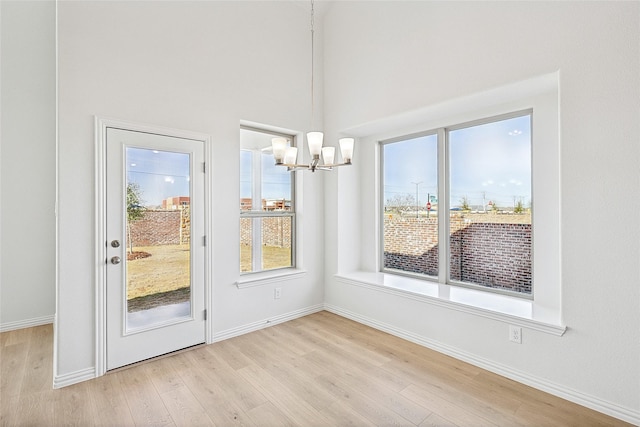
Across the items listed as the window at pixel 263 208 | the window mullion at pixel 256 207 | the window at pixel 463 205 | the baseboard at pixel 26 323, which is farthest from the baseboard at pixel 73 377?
the window at pixel 463 205

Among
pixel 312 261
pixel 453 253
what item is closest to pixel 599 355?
pixel 453 253

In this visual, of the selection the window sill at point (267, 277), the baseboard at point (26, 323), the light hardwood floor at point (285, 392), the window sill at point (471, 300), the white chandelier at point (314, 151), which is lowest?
the light hardwood floor at point (285, 392)

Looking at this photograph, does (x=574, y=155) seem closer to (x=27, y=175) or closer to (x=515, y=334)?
(x=515, y=334)

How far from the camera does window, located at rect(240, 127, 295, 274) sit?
12.2 ft

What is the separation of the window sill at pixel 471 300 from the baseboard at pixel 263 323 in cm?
62

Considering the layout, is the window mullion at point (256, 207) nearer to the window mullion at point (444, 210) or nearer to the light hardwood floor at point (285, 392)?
the light hardwood floor at point (285, 392)

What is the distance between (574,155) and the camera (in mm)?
2252

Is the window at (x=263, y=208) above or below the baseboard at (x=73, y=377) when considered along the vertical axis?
above

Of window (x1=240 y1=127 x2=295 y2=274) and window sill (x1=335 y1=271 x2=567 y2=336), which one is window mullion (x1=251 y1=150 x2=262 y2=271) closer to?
window (x1=240 y1=127 x2=295 y2=274)

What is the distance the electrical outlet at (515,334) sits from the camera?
248 centimetres

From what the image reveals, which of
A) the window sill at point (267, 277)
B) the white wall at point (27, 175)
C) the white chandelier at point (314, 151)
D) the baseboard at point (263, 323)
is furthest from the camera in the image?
the white wall at point (27, 175)

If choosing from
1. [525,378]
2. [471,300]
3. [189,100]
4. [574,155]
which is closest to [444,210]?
[471,300]

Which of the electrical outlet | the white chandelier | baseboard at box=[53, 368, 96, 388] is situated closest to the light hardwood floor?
baseboard at box=[53, 368, 96, 388]

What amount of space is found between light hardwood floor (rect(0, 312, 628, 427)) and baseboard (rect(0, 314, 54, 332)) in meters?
0.88
